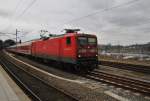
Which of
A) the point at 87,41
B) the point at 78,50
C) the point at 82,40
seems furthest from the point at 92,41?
the point at 78,50

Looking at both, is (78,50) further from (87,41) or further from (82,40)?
(87,41)

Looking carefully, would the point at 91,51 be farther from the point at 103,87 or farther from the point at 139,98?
the point at 139,98

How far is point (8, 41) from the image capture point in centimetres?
9656

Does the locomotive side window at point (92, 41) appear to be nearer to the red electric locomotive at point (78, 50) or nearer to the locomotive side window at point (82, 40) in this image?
the red electric locomotive at point (78, 50)

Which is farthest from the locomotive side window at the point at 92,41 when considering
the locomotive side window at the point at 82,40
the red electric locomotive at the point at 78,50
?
the locomotive side window at the point at 82,40

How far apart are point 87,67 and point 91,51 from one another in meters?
1.50

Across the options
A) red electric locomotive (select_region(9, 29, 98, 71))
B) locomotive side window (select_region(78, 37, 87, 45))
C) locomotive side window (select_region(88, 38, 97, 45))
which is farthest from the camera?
locomotive side window (select_region(88, 38, 97, 45))

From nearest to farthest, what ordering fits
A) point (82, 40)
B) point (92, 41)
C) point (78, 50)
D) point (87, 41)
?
point (78, 50)
point (82, 40)
point (87, 41)
point (92, 41)

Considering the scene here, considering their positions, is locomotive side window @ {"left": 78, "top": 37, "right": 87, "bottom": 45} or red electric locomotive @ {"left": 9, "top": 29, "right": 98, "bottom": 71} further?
locomotive side window @ {"left": 78, "top": 37, "right": 87, "bottom": 45}

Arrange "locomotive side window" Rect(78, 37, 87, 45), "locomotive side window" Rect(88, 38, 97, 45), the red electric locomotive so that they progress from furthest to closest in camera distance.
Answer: "locomotive side window" Rect(88, 38, 97, 45)
"locomotive side window" Rect(78, 37, 87, 45)
the red electric locomotive

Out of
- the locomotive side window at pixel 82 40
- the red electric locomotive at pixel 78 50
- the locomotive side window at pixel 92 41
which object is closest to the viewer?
the red electric locomotive at pixel 78 50

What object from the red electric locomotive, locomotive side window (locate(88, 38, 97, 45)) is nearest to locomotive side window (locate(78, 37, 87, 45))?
the red electric locomotive

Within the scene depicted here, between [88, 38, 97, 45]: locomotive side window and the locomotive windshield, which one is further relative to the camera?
[88, 38, 97, 45]: locomotive side window

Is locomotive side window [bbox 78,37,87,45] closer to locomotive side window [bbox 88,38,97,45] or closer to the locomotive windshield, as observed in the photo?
the locomotive windshield
